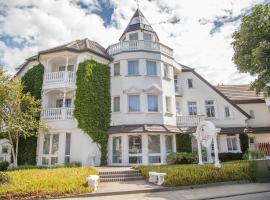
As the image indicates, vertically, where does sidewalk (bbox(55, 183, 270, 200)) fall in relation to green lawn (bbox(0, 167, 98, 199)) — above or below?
below

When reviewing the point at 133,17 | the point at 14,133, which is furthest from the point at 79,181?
the point at 133,17

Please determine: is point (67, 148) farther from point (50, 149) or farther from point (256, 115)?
point (256, 115)

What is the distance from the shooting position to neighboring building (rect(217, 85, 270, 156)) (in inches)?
1145

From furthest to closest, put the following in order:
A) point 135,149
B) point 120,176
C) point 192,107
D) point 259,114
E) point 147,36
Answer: point 259,114
point 147,36
point 192,107
point 135,149
point 120,176

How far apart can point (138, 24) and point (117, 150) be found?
1493cm

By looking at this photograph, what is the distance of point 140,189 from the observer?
12.4 m

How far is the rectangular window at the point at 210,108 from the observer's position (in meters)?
27.3

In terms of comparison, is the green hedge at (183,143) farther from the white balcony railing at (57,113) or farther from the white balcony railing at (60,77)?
the white balcony railing at (60,77)

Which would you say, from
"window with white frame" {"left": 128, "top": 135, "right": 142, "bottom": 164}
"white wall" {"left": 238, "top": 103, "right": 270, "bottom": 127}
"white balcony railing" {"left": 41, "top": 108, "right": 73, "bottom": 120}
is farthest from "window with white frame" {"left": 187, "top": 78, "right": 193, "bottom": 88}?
"white balcony railing" {"left": 41, "top": 108, "right": 73, "bottom": 120}

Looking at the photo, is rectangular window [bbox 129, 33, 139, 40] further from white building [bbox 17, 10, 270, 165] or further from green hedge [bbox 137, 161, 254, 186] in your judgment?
green hedge [bbox 137, 161, 254, 186]

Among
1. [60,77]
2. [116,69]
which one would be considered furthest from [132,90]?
[60,77]

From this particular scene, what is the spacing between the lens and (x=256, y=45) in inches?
695

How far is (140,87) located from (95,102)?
4613mm

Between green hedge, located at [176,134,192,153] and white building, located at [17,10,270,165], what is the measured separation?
681 millimetres
